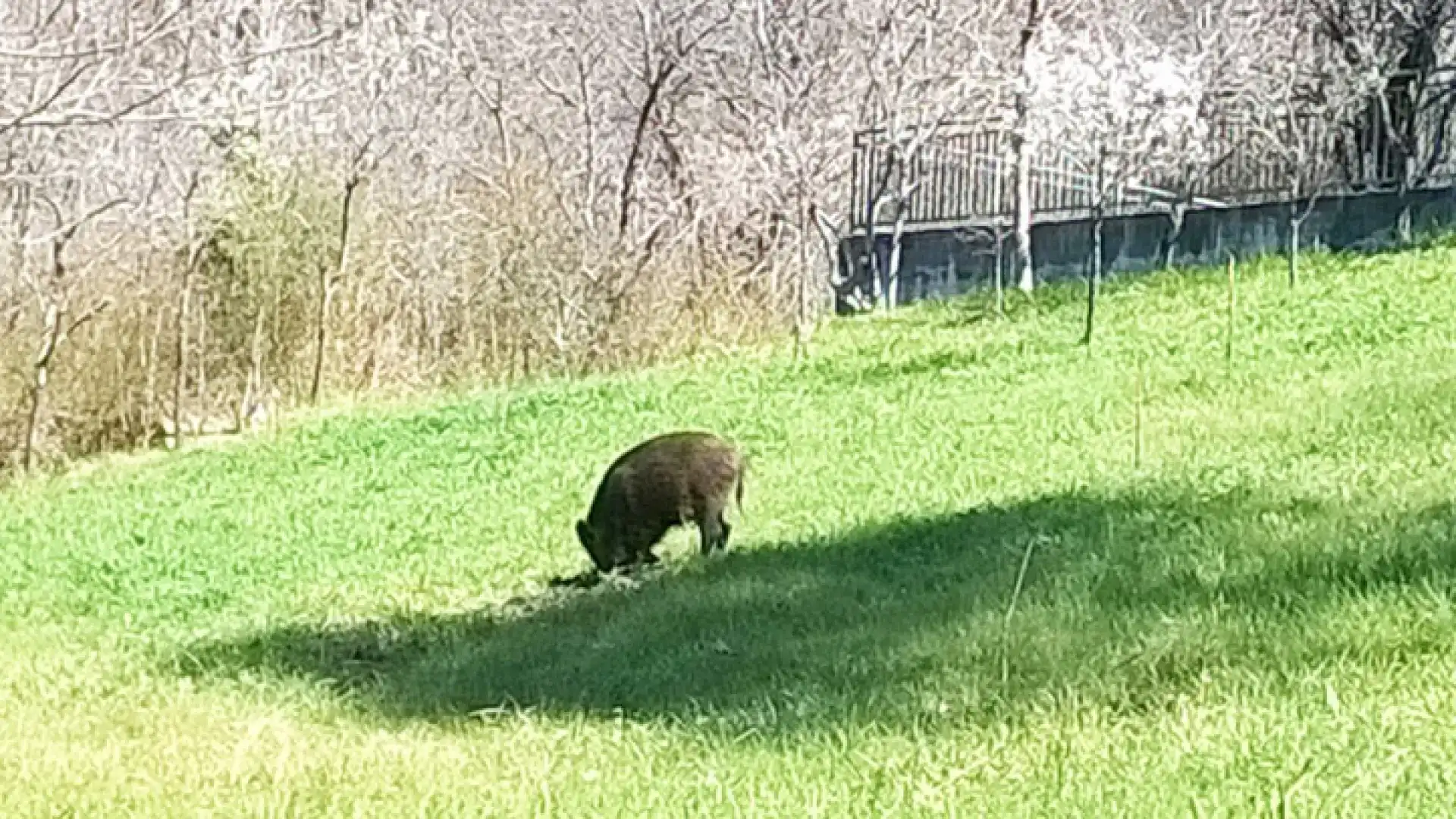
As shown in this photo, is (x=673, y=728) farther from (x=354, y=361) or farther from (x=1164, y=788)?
(x=354, y=361)

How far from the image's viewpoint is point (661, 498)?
38.2 feet

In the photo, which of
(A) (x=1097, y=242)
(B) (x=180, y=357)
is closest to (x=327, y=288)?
(B) (x=180, y=357)

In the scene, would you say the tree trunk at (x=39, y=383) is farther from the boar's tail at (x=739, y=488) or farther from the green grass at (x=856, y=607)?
the boar's tail at (x=739, y=488)

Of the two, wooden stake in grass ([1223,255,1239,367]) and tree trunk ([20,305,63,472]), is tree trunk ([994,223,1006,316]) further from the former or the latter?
tree trunk ([20,305,63,472])

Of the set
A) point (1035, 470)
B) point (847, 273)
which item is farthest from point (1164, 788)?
point (847, 273)

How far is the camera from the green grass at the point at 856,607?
545 cm

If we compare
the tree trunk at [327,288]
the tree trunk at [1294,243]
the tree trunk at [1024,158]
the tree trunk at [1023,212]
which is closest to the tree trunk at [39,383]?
the tree trunk at [327,288]

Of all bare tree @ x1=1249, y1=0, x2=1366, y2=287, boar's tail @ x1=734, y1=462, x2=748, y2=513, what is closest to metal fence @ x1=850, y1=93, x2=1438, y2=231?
bare tree @ x1=1249, y1=0, x2=1366, y2=287

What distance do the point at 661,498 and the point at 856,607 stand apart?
317 cm

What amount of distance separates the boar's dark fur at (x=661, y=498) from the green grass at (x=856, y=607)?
0.26 meters

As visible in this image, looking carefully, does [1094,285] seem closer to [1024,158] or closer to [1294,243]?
[1294,243]

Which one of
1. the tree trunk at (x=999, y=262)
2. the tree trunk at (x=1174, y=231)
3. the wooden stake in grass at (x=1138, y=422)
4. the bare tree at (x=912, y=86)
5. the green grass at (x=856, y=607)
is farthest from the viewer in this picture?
the bare tree at (x=912, y=86)

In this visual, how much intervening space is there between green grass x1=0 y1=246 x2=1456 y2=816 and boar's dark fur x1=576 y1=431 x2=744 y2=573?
26 centimetres

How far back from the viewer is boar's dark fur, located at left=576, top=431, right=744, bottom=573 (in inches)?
454
